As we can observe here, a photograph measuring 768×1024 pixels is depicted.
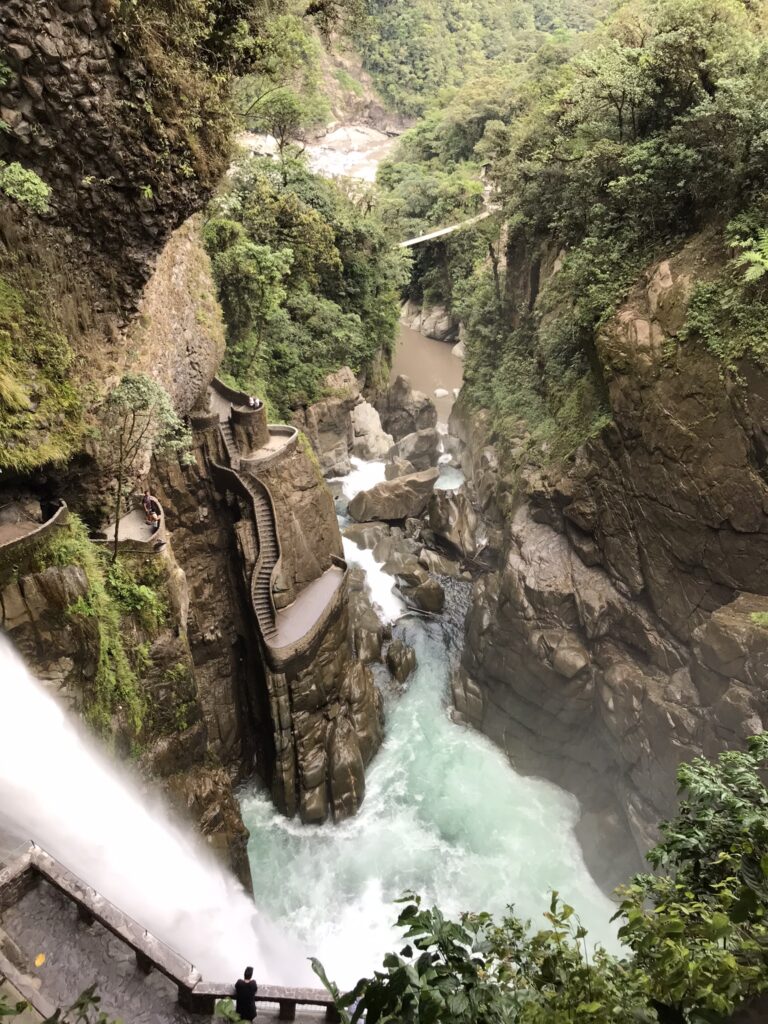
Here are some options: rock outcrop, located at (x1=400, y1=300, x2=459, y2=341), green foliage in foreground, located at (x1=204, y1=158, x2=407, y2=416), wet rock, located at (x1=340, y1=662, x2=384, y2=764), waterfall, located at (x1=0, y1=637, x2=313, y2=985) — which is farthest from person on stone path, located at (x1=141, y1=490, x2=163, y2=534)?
rock outcrop, located at (x1=400, y1=300, x2=459, y2=341)

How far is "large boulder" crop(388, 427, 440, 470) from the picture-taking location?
29312mm

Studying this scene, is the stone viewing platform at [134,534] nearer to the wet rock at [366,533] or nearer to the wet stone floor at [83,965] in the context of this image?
the wet stone floor at [83,965]

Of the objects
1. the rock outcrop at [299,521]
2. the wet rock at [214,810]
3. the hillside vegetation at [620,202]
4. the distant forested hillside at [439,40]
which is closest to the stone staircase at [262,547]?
the rock outcrop at [299,521]

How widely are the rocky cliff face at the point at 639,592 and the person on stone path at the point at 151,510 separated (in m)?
10.6

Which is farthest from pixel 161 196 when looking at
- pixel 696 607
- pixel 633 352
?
pixel 696 607

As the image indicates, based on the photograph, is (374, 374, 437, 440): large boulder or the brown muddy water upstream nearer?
(374, 374, 437, 440): large boulder

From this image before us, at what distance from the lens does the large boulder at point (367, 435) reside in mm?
29297

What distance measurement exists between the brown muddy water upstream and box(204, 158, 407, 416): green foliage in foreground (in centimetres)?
622

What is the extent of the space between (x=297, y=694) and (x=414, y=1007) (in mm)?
12682

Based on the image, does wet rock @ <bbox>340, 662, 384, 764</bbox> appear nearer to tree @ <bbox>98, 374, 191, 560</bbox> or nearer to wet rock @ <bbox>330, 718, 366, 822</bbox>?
wet rock @ <bbox>330, 718, 366, 822</bbox>

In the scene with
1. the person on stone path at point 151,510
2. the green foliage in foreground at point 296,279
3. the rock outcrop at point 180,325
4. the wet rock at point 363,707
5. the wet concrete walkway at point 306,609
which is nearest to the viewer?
the person on stone path at point 151,510

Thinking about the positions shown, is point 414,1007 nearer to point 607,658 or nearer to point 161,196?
point 161,196

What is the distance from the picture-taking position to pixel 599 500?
16.9 meters

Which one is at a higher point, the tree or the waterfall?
the tree
